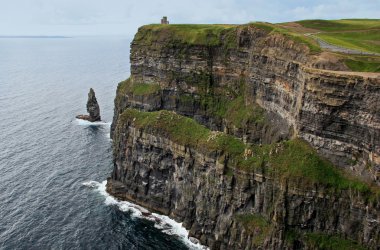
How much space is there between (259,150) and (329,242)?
62.1 ft

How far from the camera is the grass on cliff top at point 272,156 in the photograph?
65.7 metres

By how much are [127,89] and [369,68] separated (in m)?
79.9

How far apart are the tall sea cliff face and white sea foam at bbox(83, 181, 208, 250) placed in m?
1.49

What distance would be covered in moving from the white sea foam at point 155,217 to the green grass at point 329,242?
19.8m

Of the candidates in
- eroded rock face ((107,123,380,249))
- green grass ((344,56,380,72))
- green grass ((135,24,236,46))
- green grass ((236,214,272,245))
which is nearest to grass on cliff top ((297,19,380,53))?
green grass ((344,56,380,72))

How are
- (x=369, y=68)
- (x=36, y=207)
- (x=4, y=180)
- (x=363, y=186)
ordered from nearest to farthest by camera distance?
(x=363, y=186) → (x=369, y=68) → (x=36, y=207) → (x=4, y=180)

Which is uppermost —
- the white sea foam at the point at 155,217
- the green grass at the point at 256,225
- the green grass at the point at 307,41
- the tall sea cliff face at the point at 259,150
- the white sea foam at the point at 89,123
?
the green grass at the point at 307,41

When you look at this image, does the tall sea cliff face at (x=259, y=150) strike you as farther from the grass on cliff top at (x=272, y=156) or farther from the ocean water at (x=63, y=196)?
the ocean water at (x=63, y=196)

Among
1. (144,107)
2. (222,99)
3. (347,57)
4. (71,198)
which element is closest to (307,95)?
(347,57)

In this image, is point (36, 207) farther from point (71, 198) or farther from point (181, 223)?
point (181, 223)

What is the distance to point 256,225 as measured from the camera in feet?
232

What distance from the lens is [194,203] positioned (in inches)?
3231

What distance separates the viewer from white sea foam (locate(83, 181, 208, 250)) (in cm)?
7941

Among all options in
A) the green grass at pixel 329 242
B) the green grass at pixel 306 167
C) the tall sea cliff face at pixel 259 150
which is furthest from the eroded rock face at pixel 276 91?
the green grass at pixel 329 242
